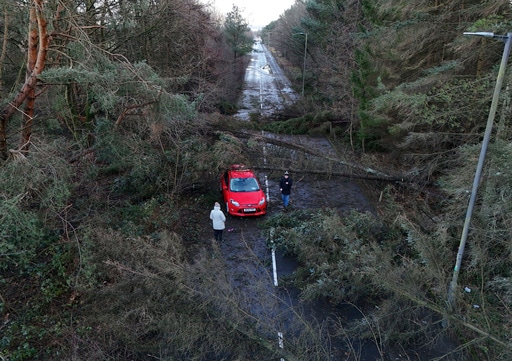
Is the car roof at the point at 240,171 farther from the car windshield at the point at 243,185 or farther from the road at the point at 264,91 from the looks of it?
the road at the point at 264,91

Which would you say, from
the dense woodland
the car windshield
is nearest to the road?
the car windshield

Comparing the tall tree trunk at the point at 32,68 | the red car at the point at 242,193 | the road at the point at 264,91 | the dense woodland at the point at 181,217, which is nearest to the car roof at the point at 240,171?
the red car at the point at 242,193

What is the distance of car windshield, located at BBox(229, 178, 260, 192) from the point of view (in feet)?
46.2

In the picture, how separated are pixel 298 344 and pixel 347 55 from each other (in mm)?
19192

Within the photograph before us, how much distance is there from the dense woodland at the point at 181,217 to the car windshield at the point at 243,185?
1084 millimetres

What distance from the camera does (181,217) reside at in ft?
43.5

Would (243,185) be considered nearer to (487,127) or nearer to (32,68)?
(32,68)

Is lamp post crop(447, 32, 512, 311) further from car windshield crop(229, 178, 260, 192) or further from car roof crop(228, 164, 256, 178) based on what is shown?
car roof crop(228, 164, 256, 178)

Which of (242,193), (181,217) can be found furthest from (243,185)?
(181,217)

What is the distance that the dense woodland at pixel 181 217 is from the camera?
6.97 m

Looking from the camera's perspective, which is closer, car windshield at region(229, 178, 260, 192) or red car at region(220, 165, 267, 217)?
red car at region(220, 165, 267, 217)

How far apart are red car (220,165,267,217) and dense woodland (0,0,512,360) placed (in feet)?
2.21

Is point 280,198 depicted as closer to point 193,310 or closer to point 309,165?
point 309,165

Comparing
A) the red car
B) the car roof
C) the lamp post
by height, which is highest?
the lamp post
